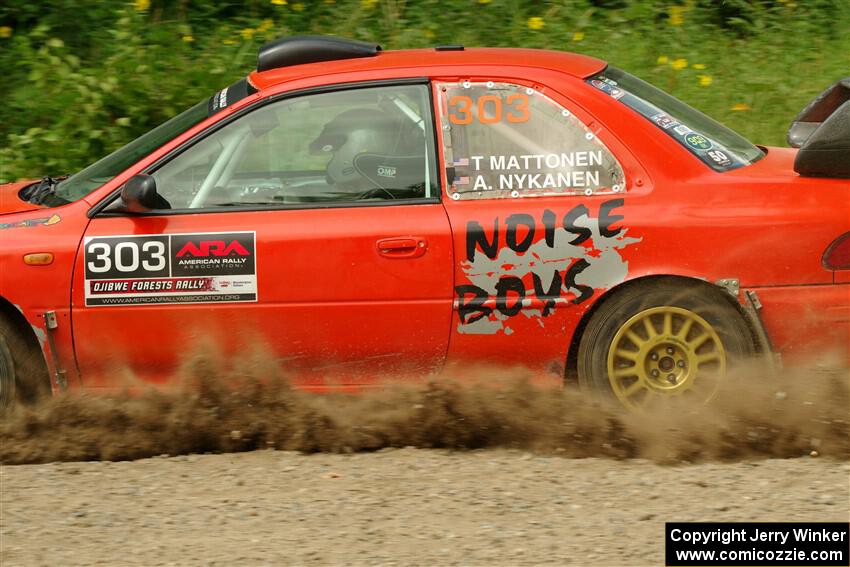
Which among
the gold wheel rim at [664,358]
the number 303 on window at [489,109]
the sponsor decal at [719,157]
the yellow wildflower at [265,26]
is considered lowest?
the gold wheel rim at [664,358]

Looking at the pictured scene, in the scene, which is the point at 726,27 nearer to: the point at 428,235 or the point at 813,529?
the point at 428,235

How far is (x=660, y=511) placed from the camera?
400cm

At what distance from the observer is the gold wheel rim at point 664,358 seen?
4.80 metres

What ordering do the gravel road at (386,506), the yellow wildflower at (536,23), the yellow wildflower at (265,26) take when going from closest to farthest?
1. the gravel road at (386,506)
2. the yellow wildflower at (536,23)
3. the yellow wildflower at (265,26)

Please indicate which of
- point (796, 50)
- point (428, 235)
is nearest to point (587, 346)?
point (428, 235)

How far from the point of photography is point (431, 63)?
5.06 metres

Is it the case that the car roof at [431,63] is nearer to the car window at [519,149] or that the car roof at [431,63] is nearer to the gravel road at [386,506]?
the car window at [519,149]

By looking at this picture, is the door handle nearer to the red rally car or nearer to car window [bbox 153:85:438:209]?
the red rally car

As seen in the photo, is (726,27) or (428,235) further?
(726,27)

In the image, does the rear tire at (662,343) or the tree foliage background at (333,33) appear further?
the tree foliage background at (333,33)

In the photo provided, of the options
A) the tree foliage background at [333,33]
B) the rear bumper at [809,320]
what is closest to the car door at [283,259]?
the rear bumper at [809,320]

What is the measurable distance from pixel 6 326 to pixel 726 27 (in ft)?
23.3

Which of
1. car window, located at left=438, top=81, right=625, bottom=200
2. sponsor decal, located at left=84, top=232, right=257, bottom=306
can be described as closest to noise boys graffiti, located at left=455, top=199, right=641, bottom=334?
car window, located at left=438, top=81, right=625, bottom=200

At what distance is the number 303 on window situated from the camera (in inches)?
194
